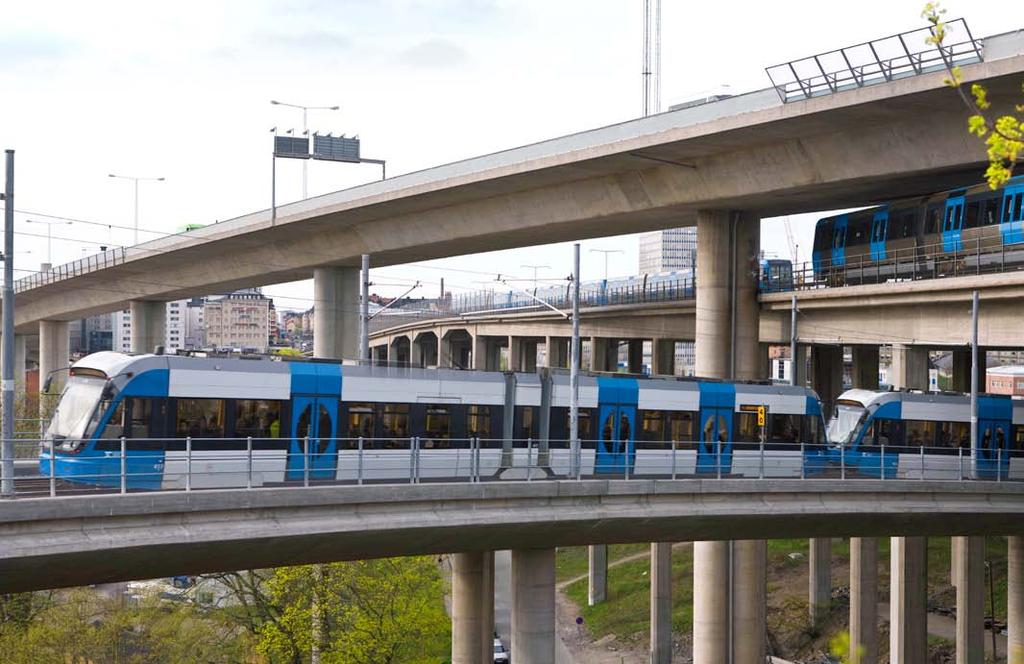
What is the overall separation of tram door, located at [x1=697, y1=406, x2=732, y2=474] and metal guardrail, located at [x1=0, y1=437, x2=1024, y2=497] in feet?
0.22

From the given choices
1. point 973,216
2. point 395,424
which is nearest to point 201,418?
point 395,424

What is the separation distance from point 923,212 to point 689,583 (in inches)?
1210

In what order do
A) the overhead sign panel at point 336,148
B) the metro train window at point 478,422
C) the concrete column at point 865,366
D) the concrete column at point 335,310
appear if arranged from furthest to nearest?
the overhead sign panel at point 336,148
the concrete column at point 865,366
the concrete column at point 335,310
the metro train window at point 478,422


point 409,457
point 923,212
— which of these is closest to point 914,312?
point 923,212

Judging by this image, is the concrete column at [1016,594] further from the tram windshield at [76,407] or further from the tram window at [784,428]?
the tram windshield at [76,407]

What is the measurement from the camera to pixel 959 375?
2249 inches

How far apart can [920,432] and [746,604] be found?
26.8ft

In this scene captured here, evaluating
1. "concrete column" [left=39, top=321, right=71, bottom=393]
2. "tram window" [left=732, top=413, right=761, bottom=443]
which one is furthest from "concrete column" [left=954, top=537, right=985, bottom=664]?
"concrete column" [left=39, top=321, right=71, bottom=393]

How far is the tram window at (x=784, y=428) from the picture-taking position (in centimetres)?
3181

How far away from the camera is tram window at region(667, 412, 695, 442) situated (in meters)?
30.2

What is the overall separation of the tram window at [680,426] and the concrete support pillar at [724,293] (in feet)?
24.3

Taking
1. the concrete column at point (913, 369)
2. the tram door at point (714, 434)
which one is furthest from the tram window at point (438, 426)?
the concrete column at point (913, 369)

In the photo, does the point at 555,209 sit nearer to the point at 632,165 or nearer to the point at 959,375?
the point at 632,165

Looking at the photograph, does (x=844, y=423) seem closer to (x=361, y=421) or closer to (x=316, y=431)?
(x=361, y=421)
